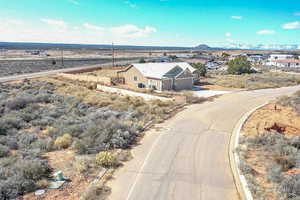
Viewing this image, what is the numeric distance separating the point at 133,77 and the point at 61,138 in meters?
26.3

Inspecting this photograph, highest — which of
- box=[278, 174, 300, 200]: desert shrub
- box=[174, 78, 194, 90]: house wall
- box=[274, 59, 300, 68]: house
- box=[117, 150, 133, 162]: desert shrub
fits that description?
box=[274, 59, 300, 68]: house

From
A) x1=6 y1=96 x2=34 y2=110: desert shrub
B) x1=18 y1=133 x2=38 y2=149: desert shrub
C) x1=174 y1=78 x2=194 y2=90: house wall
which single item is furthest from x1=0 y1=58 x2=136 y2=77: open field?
x1=18 y1=133 x2=38 y2=149: desert shrub

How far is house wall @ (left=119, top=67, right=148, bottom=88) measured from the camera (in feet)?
126

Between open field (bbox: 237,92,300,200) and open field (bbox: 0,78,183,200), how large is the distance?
22.1 feet

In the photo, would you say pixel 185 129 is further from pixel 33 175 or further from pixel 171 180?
pixel 33 175

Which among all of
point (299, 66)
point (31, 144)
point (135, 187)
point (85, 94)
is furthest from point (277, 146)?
point (299, 66)

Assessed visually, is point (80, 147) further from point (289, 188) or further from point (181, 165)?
point (289, 188)

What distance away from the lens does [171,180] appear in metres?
10.6

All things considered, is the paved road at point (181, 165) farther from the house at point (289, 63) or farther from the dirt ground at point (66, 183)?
the house at point (289, 63)

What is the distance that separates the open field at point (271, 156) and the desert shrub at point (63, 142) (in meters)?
9.99

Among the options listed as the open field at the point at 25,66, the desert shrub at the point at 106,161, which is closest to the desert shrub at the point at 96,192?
the desert shrub at the point at 106,161

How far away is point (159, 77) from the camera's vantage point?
1411 inches

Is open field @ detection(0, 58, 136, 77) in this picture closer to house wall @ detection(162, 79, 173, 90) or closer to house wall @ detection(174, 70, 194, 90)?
house wall @ detection(162, 79, 173, 90)

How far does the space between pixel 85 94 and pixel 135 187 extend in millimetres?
23431
